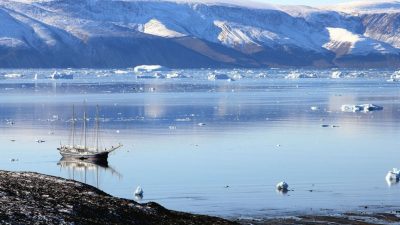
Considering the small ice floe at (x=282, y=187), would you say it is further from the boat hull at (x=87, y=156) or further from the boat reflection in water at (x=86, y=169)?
the boat hull at (x=87, y=156)

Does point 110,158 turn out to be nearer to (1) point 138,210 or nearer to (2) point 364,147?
(2) point 364,147

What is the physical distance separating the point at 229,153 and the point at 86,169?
5516mm

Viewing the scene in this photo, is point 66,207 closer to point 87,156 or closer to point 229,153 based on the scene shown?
point 87,156

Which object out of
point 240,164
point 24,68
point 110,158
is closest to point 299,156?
point 240,164

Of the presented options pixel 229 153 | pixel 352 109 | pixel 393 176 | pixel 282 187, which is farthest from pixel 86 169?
pixel 352 109

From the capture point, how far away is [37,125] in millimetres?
48906

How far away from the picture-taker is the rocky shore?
1383cm

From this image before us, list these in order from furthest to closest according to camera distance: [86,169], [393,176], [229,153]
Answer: [229,153], [86,169], [393,176]

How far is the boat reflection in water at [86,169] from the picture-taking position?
30297mm

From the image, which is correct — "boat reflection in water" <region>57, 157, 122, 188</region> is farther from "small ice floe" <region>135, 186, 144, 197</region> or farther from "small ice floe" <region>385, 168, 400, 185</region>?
"small ice floe" <region>385, 168, 400, 185</region>

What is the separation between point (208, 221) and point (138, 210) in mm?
1186

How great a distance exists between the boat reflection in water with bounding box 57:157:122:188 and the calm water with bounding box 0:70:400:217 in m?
0.05

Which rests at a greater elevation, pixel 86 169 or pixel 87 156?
pixel 87 156

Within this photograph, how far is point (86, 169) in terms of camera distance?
1283 inches
